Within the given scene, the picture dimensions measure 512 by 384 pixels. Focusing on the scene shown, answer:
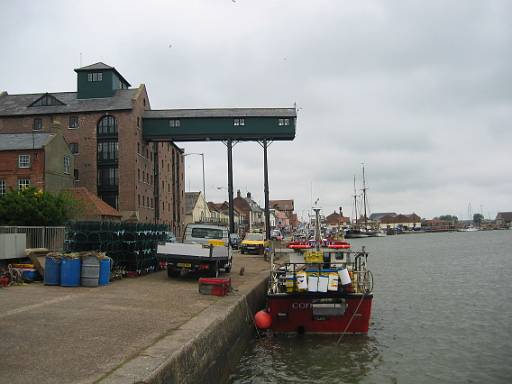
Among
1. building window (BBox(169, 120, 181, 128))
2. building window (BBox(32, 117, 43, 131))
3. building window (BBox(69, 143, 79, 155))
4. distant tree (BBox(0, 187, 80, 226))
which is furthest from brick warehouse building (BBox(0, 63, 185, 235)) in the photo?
distant tree (BBox(0, 187, 80, 226))

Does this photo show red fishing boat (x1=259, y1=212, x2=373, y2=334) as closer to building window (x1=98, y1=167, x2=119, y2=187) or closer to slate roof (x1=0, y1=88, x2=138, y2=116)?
building window (x1=98, y1=167, x2=119, y2=187)

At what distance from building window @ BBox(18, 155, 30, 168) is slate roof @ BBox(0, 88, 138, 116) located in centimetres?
1290

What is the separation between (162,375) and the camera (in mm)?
7285

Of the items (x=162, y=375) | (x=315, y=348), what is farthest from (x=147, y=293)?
(x=162, y=375)

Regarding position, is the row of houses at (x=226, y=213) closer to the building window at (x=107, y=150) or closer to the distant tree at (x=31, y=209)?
the building window at (x=107, y=150)

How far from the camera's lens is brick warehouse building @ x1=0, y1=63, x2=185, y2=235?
57.8 meters

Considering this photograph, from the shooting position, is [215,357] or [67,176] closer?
[215,357]

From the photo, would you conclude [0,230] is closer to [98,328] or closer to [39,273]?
[39,273]

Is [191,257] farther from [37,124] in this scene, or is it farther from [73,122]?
[37,124]

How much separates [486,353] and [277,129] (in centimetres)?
4518

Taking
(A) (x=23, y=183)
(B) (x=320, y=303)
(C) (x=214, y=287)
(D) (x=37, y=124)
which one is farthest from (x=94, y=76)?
(B) (x=320, y=303)

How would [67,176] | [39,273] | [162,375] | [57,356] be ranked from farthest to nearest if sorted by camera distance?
[67,176]
[39,273]
[57,356]
[162,375]

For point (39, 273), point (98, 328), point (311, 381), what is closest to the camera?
point (98, 328)

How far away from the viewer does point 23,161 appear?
156ft
